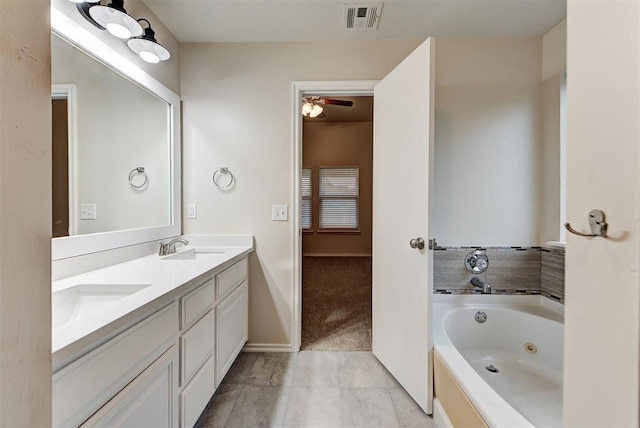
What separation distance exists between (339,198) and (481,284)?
12.1 feet

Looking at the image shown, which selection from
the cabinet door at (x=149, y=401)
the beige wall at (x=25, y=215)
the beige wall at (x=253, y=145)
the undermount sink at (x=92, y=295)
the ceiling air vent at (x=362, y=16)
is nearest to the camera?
the beige wall at (x=25, y=215)

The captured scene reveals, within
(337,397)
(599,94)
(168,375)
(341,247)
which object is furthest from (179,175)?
(341,247)

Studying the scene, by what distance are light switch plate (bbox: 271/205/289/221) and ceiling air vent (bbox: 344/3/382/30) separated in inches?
52.5

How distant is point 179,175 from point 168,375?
4.74ft

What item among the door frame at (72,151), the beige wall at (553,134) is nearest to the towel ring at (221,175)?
the door frame at (72,151)

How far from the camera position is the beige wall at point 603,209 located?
1.65ft

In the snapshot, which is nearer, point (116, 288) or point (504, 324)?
point (116, 288)

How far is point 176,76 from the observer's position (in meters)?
2.00

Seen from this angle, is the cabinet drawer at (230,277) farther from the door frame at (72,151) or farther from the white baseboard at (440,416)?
the white baseboard at (440,416)

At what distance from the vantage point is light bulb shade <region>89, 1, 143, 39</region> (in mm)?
1240

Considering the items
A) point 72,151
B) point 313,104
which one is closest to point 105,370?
point 72,151

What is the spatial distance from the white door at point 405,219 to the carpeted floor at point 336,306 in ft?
1.25

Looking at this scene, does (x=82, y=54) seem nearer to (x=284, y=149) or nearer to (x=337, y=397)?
(x=284, y=149)

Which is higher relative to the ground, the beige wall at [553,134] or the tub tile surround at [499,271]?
the beige wall at [553,134]
